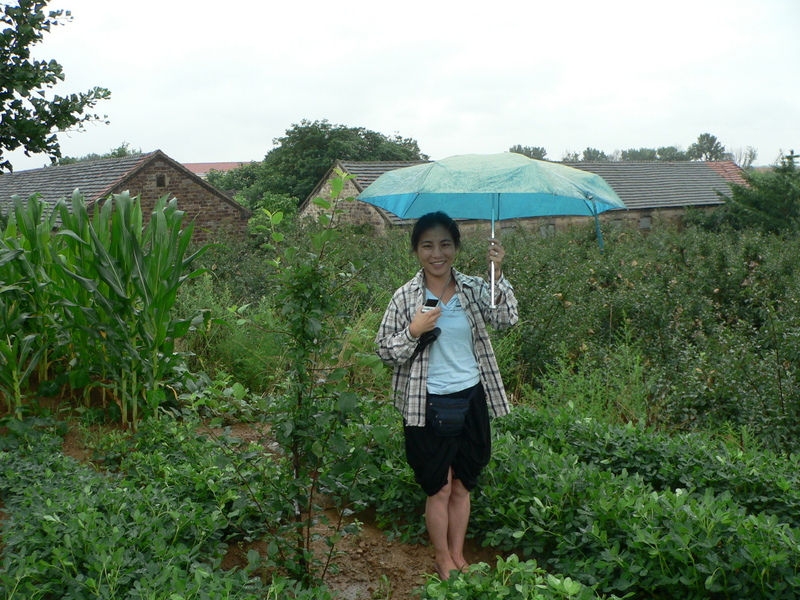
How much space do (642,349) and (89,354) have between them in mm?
5115

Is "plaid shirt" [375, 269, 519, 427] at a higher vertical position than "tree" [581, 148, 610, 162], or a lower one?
lower

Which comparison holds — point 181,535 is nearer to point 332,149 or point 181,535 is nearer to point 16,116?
point 16,116

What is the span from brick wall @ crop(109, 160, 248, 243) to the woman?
2307 centimetres

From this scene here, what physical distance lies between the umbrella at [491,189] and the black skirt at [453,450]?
2.26ft

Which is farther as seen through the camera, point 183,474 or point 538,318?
point 538,318

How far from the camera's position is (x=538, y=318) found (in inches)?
290

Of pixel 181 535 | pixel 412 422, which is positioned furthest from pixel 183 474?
pixel 412 422

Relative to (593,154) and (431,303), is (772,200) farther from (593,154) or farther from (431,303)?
(593,154)

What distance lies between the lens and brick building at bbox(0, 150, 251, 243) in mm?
25703

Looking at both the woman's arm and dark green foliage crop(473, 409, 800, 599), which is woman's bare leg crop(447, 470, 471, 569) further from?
the woman's arm

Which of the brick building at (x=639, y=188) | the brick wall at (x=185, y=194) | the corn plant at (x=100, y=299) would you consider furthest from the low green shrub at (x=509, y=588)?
the brick wall at (x=185, y=194)

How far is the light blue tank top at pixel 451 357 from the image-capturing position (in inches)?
134

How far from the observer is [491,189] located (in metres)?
3.58

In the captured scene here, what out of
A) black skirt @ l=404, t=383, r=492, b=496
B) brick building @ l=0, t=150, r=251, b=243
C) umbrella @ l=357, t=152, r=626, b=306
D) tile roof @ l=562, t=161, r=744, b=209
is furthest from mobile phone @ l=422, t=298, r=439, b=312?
tile roof @ l=562, t=161, r=744, b=209
